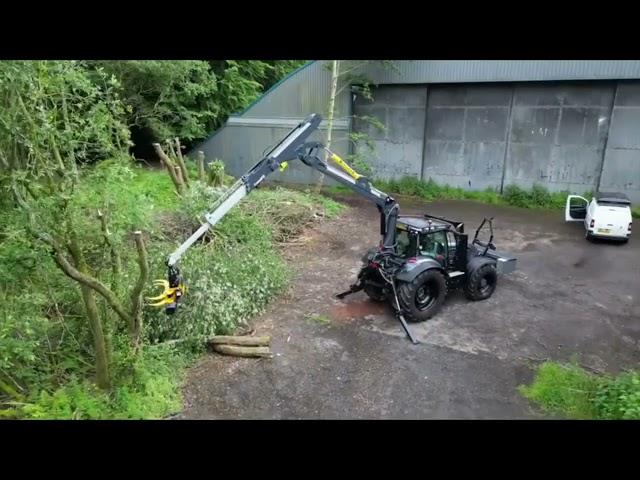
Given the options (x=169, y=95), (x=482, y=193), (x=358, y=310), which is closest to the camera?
(x=358, y=310)

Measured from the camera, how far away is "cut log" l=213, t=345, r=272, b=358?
730 cm

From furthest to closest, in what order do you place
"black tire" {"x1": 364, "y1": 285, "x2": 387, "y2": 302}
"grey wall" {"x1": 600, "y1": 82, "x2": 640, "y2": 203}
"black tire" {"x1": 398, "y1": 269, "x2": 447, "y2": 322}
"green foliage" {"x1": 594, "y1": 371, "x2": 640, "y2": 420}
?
"grey wall" {"x1": 600, "y1": 82, "x2": 640, "y2": 203}
"black tire" {"x1": 364, "y1": 285, "x2": 387, "y2": 302}
"black tire" {"x1": 398, "y1": 269, "x2": 447, "y2": 322}
"green foliage" {"x1": 594, "y1": 371, "x2": 640, "y2": 420}

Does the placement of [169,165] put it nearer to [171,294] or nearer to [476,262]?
[171,294]

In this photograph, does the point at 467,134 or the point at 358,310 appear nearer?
the point at 358,310

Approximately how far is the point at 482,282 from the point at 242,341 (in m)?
4.98

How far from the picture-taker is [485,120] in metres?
17.5

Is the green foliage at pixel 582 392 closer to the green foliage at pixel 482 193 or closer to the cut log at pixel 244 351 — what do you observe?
the cut log at pixel 244 351

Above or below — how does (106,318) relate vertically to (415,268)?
below

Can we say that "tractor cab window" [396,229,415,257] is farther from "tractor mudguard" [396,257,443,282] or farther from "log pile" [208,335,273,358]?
"log pile" [208,335,273,358]

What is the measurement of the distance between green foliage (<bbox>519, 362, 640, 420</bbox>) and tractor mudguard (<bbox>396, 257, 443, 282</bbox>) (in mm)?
2405

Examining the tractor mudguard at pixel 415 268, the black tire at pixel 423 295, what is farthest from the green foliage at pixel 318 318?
the tractor mudguard at pixel 415 268

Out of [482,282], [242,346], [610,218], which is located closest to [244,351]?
[242,346]

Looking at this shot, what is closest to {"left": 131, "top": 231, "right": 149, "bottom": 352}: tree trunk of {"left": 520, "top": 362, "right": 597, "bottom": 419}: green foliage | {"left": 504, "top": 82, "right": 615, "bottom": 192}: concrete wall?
{"left": 520, "top": 362, "right": 597, "bottom": 419}: green foliage
